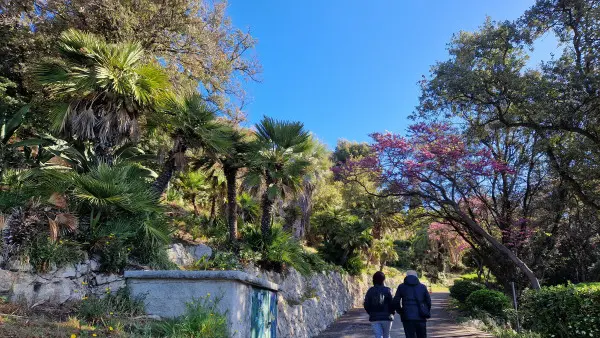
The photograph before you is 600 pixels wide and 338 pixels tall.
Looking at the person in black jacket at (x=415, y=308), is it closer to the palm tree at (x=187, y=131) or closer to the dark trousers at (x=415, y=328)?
the dark trousers at (x=415, y=328)

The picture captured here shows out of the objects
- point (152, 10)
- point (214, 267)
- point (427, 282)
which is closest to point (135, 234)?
point (214, 267)

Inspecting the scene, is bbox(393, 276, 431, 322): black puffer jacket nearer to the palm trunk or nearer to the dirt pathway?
the dirt pathway

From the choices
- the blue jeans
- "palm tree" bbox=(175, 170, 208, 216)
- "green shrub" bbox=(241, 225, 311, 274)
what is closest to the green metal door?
the blue jeans

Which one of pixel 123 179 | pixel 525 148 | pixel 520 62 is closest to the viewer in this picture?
pixel 123 179

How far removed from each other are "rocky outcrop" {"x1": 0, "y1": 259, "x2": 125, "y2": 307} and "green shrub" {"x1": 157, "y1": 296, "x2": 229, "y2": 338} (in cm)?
178

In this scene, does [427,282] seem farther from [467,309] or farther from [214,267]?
[214,267]

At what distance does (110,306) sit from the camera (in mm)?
6344

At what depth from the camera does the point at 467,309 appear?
57.5ft

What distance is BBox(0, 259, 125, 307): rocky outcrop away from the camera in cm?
643

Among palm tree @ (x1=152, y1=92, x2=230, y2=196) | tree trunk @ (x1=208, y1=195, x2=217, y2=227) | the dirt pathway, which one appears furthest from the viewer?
tree trunk @ (x1=208, y1=195, x2=217, y2=227)

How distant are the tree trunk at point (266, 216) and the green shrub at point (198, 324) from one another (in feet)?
25.2

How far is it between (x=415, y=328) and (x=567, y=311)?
11.0 feet

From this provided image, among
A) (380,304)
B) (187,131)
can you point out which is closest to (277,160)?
(187,131)

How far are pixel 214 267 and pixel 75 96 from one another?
18.4 feet
